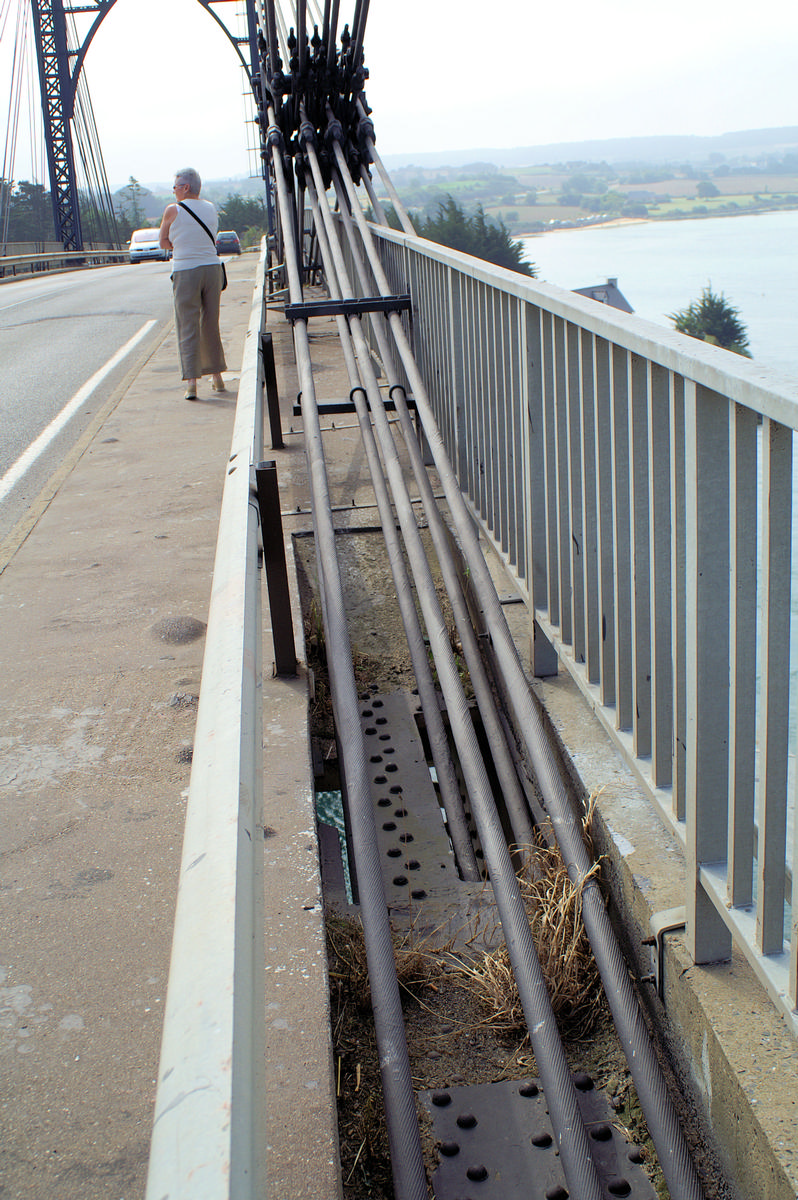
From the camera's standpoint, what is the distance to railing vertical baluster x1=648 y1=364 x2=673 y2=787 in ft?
7.39

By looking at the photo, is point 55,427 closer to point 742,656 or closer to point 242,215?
point 742,656

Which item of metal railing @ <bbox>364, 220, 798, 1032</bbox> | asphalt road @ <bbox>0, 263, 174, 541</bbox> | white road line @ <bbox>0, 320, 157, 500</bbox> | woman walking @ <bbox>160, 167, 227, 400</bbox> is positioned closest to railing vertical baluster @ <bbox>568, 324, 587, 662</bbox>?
metal railing @ <bbox>364, 220, 798, 1032</bbox>

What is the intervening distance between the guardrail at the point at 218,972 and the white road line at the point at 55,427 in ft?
19.1

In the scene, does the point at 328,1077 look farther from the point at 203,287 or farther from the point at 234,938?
the point at 203,287

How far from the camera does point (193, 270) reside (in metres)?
8.30

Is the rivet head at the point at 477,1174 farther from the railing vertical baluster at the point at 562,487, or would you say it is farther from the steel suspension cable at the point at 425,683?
the railing vertical baluster at the point at 562,487

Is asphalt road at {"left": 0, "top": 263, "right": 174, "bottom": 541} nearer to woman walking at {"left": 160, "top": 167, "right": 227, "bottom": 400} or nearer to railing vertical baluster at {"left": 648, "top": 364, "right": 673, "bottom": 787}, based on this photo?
woman walking at {"left": 160, "top": 167, "right": 227, "bottom": 400}

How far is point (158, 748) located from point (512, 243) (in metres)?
95.3

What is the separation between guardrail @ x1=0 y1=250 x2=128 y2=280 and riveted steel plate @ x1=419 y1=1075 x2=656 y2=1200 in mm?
30912

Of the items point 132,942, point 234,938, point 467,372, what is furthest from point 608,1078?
point 467,372

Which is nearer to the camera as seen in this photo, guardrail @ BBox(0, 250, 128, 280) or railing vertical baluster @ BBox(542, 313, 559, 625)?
railing vertical baluster @ BBox(542, 313, 559, 625)

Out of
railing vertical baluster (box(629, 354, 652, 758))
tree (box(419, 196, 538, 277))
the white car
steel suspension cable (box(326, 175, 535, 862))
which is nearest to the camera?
railing vertical baluster (box(629, 354, 652, 758))

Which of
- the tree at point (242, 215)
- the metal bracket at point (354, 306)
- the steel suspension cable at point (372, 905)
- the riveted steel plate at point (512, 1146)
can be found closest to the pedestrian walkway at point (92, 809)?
the steel suspension cable at point (372, 905)

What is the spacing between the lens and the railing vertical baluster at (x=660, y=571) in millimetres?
2254
